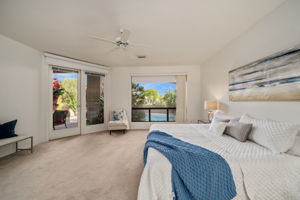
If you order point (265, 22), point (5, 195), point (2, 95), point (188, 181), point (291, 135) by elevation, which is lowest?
point (5, 195)

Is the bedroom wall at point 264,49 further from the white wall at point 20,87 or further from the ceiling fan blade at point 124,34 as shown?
the white wall at point 20,87

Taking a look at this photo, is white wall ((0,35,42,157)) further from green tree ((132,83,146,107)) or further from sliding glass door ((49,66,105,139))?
green tree ((132,83,146,107))

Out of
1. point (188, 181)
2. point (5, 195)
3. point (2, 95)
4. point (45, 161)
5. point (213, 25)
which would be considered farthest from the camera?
point (2, 95)

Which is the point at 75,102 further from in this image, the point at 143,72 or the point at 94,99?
the point at 143,72

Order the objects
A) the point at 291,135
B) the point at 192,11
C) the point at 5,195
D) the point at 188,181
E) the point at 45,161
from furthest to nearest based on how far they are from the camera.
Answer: the point at 45,161 → the point at 192,11 → the point at 5,195 → the point at 291,135 → the point at 188,181

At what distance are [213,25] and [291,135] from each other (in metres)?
1.93

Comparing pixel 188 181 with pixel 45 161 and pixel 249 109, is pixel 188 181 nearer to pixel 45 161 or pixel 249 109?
pixel 249 109

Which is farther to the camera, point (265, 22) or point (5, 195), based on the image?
point (265, 22)

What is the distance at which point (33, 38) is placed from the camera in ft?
8.25

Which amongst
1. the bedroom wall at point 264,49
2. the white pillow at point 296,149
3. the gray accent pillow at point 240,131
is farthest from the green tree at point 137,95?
the white pillow at point 296,149

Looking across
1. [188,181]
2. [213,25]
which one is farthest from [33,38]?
[188,181]

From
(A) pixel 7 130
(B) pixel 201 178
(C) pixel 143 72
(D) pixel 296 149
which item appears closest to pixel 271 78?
(D) pixel 296 149

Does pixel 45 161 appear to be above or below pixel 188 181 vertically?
below

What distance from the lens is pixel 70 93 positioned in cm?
384
